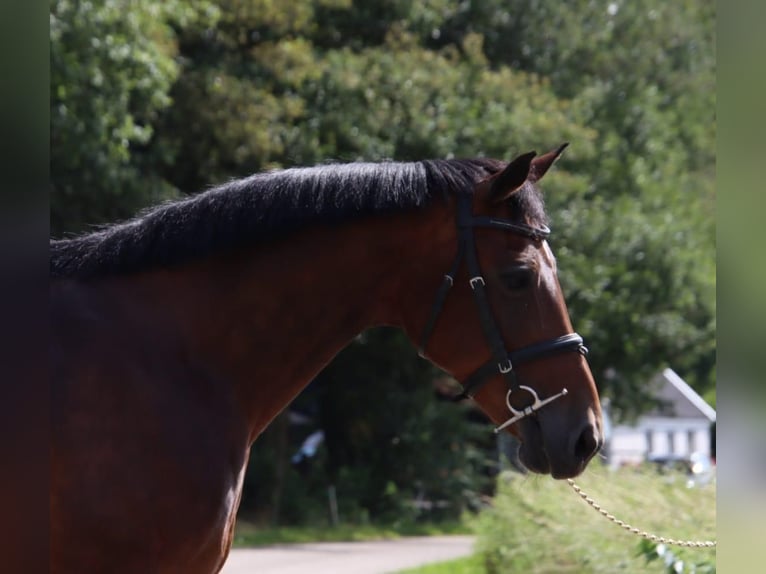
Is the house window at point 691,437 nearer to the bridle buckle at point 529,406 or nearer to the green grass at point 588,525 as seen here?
the green grass at point 588,525

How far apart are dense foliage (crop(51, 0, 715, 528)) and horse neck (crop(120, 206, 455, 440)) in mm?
8759

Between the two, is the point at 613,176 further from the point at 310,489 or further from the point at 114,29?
the point at 114,29

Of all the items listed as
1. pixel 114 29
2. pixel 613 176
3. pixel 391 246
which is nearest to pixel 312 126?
pixel 114 29

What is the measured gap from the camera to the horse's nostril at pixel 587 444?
312cm

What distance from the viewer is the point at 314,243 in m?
3.28

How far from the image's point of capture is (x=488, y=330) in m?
3.21

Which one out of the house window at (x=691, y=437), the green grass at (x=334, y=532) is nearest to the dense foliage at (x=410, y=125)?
the green grass at (x=334, y=532)

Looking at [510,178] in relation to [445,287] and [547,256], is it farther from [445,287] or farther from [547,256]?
[445,287]

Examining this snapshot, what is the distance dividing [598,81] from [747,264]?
20.5m

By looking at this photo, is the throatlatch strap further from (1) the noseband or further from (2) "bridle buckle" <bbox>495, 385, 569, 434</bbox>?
(2) "bridle buckle" <bbox>495, 385, 569, 434</bbox>

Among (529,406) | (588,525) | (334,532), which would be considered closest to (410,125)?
(334,532)

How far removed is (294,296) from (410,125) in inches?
516

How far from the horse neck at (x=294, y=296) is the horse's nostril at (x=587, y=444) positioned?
0.69 metres

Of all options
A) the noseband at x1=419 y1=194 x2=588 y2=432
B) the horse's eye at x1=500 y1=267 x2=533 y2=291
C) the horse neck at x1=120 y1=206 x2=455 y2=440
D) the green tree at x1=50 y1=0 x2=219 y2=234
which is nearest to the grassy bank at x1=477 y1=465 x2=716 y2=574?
the noseband at x1=419 y1=194 x2=588 y2=432
